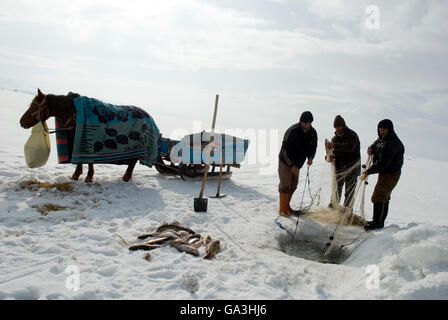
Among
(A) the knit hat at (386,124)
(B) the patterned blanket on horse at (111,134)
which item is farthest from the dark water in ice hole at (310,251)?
(B) the patterned blanket on horse at (111,134)

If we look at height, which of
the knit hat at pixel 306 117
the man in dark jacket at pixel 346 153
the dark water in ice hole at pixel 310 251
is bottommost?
the dark water in ice hole at pixel 310 251

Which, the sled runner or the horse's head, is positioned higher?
the horse's head

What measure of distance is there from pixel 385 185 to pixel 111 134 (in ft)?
18.8

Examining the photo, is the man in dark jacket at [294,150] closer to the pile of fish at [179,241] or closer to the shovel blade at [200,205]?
the shovel blade at [200,205]

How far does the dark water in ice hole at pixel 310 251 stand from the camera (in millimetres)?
4890

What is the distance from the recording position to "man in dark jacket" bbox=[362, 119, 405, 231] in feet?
17.0

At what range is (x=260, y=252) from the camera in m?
4.43

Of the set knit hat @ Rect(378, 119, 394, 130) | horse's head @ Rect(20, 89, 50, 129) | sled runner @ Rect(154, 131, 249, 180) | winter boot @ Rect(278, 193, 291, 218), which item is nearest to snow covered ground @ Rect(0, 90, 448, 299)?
winter boot @ Rect(278, 193, 291, 218)

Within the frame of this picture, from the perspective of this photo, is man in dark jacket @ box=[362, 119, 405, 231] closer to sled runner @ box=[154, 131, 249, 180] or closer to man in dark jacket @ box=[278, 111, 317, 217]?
man in dark jacket @ box=[278, 111, 317, 217]

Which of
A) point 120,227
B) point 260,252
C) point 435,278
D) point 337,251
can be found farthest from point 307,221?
point 120,227

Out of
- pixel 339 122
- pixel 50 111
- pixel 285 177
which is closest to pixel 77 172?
pixel 50 111
